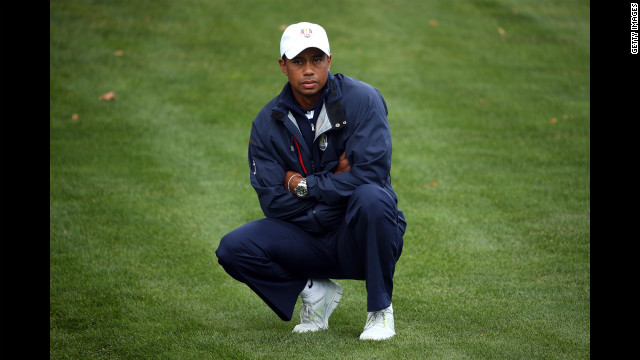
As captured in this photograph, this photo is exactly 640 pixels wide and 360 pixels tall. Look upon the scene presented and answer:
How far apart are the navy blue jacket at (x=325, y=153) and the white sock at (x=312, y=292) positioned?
34 centimetres

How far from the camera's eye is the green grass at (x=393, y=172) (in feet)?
14.1

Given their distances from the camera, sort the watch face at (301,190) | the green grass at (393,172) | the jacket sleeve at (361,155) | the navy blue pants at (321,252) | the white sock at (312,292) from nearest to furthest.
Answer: the navy blue pants at (321,252) < the jacket sleeve at (361,155) < the watch face at (301,190) < the white sock at (312,292) < the green grass at (393,172)

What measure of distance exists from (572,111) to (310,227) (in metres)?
7.01

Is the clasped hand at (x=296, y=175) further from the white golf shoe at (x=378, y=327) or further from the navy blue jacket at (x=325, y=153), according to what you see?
the white golf shoe at (x=378, y=327)

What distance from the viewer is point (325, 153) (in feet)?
13.5

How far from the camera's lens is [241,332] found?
425cm

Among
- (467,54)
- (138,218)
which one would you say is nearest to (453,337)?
(138,218)

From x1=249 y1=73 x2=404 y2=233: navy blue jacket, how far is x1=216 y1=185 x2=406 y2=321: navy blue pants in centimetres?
10

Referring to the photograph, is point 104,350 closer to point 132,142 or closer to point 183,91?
point 132,142

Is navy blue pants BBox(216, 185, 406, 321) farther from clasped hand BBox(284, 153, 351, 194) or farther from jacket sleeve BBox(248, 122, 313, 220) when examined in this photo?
clasped hand BBox(284, 153, 351, 194)

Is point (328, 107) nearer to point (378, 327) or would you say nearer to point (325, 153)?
point (325, 153)

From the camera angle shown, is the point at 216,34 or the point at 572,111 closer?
the point at 572,111

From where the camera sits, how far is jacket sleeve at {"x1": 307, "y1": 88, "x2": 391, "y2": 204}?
154 inches

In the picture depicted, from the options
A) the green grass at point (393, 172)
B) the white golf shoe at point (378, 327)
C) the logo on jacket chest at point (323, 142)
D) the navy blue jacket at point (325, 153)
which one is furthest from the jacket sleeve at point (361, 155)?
the green grass at point (393, 172)
